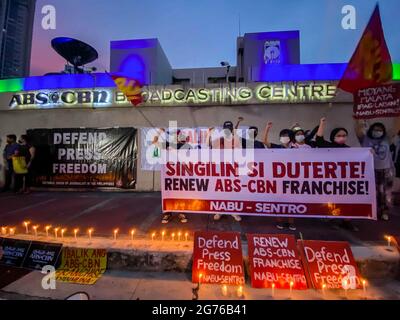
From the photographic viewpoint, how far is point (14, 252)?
3.39 meters

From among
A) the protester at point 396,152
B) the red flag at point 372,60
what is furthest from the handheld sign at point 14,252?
the protester at point 396,152

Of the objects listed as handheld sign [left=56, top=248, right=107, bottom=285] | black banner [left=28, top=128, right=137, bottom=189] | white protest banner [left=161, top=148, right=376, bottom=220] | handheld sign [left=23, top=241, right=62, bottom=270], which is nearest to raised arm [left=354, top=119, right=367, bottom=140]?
white protest banner [left=161, top=148, right=376, bottom=220]

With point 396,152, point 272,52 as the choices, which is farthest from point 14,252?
point 272,52

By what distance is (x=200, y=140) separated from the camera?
8.23 m

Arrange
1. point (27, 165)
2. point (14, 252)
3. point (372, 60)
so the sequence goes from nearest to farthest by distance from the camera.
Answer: point (14, 252) → point (372, 60) → point (27, 165)

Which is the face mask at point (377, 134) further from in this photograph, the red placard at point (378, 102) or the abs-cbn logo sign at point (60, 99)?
the abs-cbn logo sign at point (60, 99)

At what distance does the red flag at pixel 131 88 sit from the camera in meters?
7.62

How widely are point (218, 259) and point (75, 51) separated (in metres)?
13.9

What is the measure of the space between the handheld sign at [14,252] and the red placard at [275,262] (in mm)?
3153

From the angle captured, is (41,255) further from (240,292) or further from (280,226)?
(280,226)

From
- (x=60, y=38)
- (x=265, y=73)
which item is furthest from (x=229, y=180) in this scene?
(x=60, y=38)

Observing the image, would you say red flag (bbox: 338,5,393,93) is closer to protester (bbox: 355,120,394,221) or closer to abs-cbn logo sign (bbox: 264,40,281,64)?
protester (bbox: 355,120,394,221)

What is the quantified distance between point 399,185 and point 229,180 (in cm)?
655
